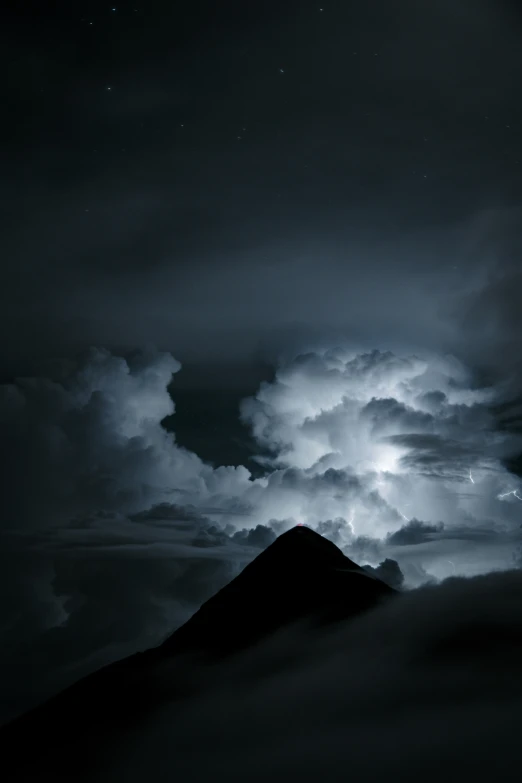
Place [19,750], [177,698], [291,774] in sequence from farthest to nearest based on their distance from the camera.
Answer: [177,698] < [19,750] < [291,774]

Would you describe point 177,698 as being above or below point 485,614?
below

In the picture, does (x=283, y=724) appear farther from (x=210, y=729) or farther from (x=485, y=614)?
(x=485, y=614)

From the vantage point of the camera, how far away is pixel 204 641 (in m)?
18.9

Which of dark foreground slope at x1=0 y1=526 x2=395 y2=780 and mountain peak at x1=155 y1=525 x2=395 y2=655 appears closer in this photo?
dark foreground slope at x1=0 y1=526 x2=395 y2=780

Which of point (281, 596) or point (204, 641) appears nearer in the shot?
point (204, 641)

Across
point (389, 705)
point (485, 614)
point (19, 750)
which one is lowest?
point (19, 750)

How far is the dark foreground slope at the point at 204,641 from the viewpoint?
12.1m

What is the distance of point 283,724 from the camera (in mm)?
10289

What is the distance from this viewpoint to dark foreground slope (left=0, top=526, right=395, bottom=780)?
12109 mm

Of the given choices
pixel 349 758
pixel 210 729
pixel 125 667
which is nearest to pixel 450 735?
pixel 349 758

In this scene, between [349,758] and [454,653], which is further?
[454,653]

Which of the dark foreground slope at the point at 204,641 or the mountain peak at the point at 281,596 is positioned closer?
the dark foreground slope at the point at 204,641

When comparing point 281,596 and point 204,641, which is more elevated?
point 281,596

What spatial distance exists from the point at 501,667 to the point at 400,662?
216cm
